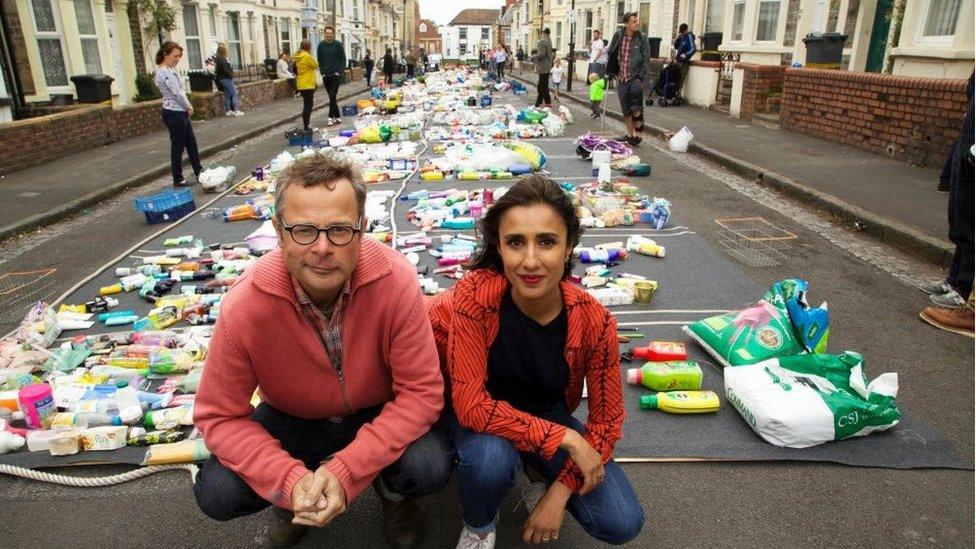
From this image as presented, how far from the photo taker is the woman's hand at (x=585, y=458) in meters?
2.16

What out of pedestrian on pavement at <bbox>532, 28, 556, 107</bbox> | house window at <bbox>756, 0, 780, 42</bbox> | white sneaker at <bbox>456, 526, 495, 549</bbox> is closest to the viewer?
white sneaker at <bbox>456, 526, 495, 549</bbox>

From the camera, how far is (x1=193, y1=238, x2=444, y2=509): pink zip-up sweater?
82.0 inches

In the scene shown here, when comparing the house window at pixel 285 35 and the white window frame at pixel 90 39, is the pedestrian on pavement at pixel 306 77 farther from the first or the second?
the house window at pixel 285 35

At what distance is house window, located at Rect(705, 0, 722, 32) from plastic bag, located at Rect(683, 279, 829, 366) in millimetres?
18999

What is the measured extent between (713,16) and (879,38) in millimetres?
8211

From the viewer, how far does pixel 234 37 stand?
968 inches

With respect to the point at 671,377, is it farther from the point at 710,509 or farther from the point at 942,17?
the point at 942,17

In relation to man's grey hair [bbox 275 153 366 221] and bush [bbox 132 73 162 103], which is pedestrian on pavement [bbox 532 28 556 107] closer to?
bush [bbox 132 73 162 103]

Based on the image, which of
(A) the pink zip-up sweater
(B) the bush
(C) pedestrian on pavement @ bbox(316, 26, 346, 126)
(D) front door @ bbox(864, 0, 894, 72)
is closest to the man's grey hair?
(A) the pink zip-up sweater

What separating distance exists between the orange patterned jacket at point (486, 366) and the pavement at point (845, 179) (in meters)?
4.63

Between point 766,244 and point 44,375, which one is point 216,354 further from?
point 766,244

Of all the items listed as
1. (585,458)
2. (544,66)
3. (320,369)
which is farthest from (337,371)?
(544,66)

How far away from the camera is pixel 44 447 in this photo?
2.99 meters

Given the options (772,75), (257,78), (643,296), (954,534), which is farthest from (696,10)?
(954,534)
